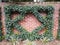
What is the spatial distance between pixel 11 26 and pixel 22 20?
551 millimetres

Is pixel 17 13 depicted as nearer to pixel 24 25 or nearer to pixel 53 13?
pixel 24 25

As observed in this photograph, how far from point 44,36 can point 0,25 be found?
2000 mm

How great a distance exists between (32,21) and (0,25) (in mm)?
1423

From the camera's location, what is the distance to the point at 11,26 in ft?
30.2

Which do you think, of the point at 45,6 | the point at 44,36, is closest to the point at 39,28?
the point at 44,36

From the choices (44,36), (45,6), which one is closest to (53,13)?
(45,6)

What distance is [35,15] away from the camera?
30.1 feet

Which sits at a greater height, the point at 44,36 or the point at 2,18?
the point at 2,18

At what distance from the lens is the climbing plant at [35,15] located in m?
9.05

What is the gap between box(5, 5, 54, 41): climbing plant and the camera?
9047 mm

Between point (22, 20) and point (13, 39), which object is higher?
point (22, 20)

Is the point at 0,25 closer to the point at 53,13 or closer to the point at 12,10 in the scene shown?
the point at 12,10

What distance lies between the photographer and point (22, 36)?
9227 mm

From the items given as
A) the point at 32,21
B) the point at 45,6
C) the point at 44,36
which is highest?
the point at 45,6
